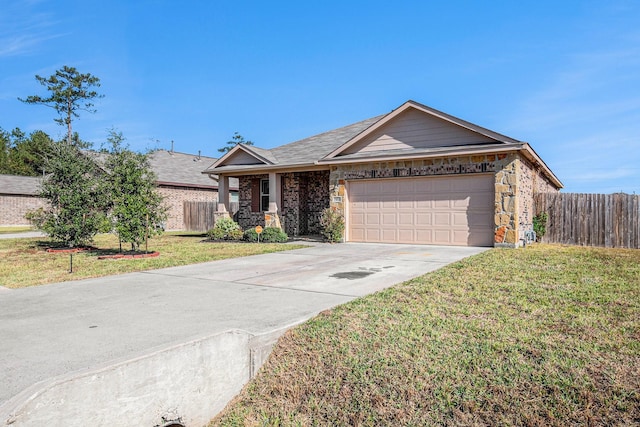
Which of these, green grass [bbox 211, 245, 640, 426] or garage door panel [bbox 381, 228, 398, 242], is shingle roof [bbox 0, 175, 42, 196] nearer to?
garage door panel [bbox 381, 228, 398, 242]

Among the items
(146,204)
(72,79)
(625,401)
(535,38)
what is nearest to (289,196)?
(146,204)

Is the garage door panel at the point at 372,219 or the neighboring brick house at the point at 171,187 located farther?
the neighboring brick house at the point at 171,187

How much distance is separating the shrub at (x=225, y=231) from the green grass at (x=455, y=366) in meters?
11.9

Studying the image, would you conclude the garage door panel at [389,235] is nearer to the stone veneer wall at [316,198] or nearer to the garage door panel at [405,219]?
the garage door panel at [405,219]

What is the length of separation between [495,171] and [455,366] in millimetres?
9708

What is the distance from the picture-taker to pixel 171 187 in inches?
1042

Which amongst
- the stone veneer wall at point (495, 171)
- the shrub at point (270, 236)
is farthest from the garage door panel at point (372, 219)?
the shrub at point (270, 236)

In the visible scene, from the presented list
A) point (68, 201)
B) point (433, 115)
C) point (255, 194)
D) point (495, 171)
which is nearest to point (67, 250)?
point (68, 201)

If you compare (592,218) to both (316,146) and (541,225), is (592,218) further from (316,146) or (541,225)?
(316,146)

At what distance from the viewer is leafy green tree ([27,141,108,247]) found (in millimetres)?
13328

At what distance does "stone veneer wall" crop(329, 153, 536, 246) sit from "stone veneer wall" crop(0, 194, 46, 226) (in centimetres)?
3010

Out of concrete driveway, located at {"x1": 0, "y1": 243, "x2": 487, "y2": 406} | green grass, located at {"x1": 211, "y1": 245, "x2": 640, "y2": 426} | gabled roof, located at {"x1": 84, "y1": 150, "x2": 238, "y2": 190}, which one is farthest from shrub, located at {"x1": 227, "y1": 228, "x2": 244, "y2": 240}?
green grass, located at {"x1": 211, "y1": 245, "x2": 640, "y2": 426}

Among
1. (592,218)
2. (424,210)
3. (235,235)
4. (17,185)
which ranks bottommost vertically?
(235,235)

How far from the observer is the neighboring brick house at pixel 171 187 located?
26.5 meters
